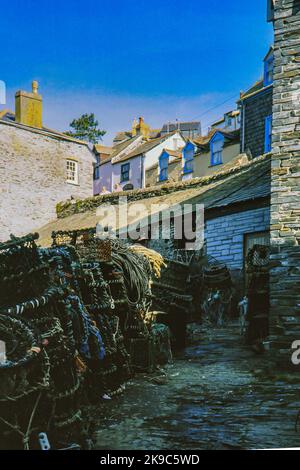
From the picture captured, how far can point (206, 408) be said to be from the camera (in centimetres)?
563

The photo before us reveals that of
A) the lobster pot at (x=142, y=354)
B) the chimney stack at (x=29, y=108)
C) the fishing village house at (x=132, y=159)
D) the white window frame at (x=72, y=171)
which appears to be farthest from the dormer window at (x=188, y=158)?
the lobster pot at (x=142, y=354)

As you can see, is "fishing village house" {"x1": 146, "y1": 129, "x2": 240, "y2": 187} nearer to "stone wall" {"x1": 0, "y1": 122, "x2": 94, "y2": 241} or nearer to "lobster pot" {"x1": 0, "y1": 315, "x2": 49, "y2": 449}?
"stone wall" {"x1": 0, "y1": 122, "x2": 94, "y2": 241}

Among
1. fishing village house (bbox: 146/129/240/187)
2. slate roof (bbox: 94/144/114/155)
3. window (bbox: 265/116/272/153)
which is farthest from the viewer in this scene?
slate roof (bbox: 94/144/114/155)

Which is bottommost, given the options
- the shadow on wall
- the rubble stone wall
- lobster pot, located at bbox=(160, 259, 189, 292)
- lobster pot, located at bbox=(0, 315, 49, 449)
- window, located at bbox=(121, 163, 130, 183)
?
lobster pot, located at bbox=(0, 315, 49, 449)

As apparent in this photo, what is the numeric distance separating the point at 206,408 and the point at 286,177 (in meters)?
4.27

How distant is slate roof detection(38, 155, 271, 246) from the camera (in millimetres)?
15500

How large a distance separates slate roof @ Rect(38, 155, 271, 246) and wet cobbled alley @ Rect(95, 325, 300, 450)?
7.30 m

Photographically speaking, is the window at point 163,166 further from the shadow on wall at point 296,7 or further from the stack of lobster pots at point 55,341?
the stack of lobster pots at point 55,341

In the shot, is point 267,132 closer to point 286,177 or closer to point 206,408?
point 286,177

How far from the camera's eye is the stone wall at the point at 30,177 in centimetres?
2617

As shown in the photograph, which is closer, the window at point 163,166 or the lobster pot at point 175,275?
the lobster pot at point 175,275

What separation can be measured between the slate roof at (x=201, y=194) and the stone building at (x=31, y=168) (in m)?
1.39

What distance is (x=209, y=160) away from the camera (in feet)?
95.0

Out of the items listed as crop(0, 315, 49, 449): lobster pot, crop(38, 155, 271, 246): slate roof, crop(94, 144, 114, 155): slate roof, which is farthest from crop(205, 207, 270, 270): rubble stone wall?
crop(94, 144, 114, 155): slate roof
